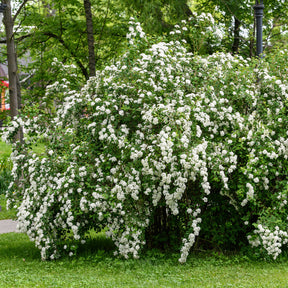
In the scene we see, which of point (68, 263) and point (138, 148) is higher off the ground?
point (138, 148)

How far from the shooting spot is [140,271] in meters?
6.36

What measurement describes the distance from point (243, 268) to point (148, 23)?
7.76 meters

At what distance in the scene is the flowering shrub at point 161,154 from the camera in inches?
254

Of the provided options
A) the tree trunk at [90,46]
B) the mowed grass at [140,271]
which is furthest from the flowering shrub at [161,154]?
the tree trunk at [90,46]

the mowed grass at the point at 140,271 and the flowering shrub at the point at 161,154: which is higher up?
the flowering shrub at the point at 161,154

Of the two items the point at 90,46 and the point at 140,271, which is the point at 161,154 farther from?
the point at 90,46

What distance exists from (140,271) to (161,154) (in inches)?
61.7

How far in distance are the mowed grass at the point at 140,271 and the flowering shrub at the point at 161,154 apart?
26cm

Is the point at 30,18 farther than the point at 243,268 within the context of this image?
Yes

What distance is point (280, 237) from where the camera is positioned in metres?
6.68

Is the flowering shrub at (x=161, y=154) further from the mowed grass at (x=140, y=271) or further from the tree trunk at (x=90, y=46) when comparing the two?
the tree trunk at (x=90, y=46)

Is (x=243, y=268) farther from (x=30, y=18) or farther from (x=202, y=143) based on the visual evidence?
(x=30, y=18)

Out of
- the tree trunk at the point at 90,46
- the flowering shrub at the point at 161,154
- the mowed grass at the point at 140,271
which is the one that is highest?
the tree trunk at the point at 90,46

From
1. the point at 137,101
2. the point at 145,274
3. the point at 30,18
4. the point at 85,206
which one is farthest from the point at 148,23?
the point at 145,274
